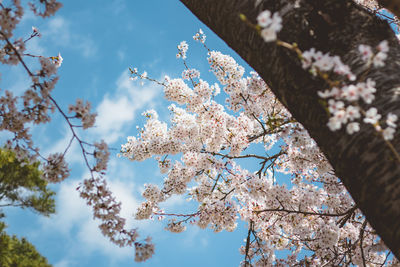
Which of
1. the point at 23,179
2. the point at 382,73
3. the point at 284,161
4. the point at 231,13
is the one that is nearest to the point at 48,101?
the point at 231,13

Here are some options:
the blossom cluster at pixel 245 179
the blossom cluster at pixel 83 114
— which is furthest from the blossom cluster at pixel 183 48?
the blossom cluster at pixel 83 114

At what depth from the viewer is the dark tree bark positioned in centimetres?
126

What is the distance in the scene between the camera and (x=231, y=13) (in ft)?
5.90

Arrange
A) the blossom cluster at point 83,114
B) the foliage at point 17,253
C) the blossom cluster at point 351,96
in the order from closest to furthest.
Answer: the blossom cluster at point 351,96 → the blossom cluster at point 83,114 → the foliage at point 17,253

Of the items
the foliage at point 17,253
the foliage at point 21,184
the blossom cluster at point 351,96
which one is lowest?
the blossom cluster at point 351,96

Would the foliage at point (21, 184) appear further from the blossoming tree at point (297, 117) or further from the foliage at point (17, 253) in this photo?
the blossoming tree at point (297, 117)

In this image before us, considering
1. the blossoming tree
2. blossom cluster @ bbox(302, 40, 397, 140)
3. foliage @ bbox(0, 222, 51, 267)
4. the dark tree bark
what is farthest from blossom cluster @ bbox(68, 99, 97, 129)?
foliage @ bbox(0, 222, 51, 267)

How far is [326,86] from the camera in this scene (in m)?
1.41

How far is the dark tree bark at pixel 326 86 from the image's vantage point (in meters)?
1.26

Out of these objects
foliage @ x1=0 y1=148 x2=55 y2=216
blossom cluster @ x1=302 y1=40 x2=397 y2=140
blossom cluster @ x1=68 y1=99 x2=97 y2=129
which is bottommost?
blossom cluster @ x1=302 y1=40 x2=397 y2=140

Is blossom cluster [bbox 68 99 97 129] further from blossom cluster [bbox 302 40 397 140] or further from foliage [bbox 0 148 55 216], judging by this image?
foliage [bbox 0 148 55 216]

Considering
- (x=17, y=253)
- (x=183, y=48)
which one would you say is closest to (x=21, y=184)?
Answer: (x=17, y=253)

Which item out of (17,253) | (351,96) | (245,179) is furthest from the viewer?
(17,253)

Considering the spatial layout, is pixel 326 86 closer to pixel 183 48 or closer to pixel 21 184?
pixel 183 48
